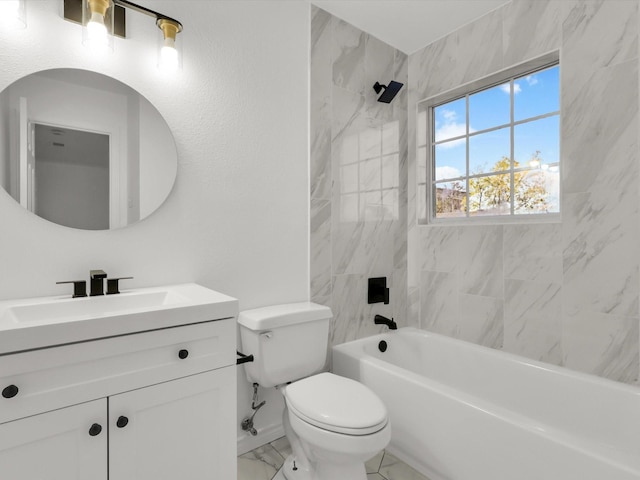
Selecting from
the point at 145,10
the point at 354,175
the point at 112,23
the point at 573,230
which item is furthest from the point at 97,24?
the point at 573,230

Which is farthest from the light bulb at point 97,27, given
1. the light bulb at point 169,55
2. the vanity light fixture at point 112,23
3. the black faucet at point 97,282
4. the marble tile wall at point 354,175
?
the marble tile wall at point 354,175

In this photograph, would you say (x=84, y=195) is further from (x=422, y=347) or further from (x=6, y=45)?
(x=422, y=347)

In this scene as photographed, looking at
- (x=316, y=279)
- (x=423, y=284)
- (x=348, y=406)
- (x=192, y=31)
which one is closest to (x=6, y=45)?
(x=192, y=31)

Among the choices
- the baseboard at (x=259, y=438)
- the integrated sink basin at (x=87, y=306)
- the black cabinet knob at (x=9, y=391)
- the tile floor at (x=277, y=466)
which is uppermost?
the integrated sink basin at (x=87, y=306)

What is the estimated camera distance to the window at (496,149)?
2078 mm

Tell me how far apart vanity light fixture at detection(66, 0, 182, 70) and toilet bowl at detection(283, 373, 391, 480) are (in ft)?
5.29

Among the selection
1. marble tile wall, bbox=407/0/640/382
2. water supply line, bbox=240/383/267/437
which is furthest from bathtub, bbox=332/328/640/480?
water supply line, bbox=240/383/267/437

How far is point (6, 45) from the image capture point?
1.30 metres

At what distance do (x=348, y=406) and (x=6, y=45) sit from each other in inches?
74.7

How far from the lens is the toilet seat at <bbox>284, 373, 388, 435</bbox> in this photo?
4.39ft

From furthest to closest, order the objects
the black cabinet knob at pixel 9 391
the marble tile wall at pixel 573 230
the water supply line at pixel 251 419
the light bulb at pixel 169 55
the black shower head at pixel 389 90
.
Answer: the black shower head at pixel 389 90 < the water supply line at pixel 251 419 < the marble tile wall at pixel 573 230 < the light bulb at pixel 169 55 < the black cabinet knob at pixel 9 391

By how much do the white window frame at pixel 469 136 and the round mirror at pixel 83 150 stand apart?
5.99 feet

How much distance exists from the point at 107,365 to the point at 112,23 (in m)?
1.36

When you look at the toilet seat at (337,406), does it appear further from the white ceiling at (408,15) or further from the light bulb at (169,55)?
the white ceiling at (408,15)
